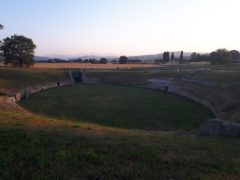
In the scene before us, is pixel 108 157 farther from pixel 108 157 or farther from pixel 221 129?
pixel 221 129

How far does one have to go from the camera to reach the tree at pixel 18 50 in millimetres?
82875

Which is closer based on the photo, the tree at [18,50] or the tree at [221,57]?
the tree at [18,50]

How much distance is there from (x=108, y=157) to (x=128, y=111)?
26.2 m

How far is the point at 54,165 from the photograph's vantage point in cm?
1016

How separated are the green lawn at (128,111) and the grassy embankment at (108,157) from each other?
622 inches

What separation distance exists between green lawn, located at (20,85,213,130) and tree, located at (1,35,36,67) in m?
40.0

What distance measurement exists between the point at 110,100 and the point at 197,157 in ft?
113

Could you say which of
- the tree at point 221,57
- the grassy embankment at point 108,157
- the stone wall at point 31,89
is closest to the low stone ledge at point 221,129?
the grassy embankment at point 108,157

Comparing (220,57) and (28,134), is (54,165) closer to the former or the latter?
(28,134)

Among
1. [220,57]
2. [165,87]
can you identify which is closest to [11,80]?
[165,87]

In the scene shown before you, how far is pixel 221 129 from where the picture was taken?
17.2 meters

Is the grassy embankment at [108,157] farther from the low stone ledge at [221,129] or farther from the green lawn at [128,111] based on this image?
the green lawn at [128,111]

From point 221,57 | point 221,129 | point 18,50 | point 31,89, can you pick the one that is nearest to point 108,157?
point 221,129

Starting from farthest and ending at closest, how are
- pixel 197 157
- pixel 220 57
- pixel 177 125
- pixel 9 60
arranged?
pixel 220 57 < pixel 9 60 < pixel 177 125 < pixel 197 157
